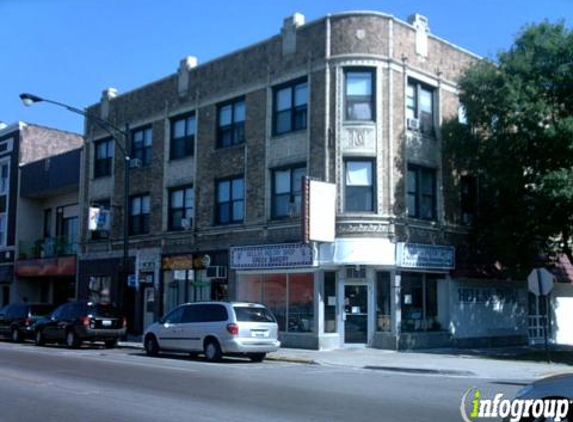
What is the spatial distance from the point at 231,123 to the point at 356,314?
9.12 m

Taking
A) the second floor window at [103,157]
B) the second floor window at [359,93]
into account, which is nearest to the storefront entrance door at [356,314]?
the second floor window at [359,93]

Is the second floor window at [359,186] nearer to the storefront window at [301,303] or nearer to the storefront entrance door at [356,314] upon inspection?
the storefront entrance door at [356,314]

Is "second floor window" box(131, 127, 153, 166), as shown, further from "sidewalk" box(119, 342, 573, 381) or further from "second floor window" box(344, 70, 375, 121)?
"sidewalk" box(119, 342, 573, 381)

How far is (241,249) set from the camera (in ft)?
89.4

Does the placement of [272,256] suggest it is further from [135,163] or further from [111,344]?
[135,163]

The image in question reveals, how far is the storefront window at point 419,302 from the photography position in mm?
25047

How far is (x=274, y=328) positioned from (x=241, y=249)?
688 cm

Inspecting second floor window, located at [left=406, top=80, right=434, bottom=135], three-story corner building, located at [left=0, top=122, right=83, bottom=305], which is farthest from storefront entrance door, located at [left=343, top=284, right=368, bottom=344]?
three-story corner building, located at [left=0, top=122, right=83, bottom=305]

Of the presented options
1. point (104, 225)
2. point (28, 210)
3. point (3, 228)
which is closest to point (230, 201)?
point (104, 225)

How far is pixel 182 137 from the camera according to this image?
31.1m

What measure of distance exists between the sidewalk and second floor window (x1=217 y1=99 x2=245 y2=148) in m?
8.56

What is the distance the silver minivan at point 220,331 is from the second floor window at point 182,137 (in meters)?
10.5

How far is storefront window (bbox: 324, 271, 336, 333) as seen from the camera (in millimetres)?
24688

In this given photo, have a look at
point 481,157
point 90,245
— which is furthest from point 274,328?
point 90,245
